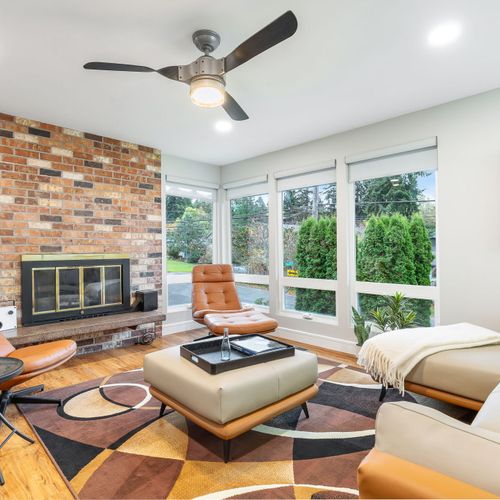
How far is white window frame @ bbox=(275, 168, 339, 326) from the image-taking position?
13.4 ft

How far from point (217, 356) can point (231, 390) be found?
1.49 feet

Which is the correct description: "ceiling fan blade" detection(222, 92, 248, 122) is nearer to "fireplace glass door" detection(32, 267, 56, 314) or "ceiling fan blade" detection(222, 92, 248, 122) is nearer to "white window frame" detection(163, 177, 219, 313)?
"white window frame" detection(163, 177, 219, 313)

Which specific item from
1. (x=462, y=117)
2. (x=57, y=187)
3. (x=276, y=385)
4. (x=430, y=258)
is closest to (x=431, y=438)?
(x=276, y=385)

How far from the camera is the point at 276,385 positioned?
200 cm

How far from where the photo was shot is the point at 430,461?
2.52ft

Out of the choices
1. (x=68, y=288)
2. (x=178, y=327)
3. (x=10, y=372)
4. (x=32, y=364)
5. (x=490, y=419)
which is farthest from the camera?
(x=178, y=327)

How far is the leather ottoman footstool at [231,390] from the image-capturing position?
1787 mm

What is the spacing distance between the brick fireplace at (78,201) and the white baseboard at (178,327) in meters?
0.47

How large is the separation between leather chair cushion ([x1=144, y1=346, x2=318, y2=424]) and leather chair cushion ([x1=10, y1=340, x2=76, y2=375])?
0.76m

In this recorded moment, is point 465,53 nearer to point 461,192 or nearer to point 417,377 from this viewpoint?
point 461,192

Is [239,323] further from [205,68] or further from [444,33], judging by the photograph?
[444,33]

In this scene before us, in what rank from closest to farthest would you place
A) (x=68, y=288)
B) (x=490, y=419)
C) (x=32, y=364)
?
(x=490, y=419) → (x=32, y=364) → (x=68, y=288)

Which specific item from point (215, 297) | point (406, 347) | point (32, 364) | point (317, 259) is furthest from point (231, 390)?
point (317, 259)

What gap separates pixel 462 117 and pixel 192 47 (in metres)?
2.39
